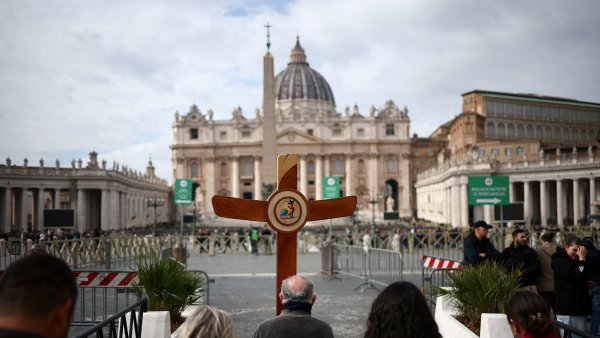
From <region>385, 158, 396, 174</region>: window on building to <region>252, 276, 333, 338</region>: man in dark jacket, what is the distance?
90019 mm

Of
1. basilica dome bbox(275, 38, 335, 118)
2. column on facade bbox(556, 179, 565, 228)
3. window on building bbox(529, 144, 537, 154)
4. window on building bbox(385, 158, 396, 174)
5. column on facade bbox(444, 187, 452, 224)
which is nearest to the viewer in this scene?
column on facade bbox(556, 179, 565, 228)

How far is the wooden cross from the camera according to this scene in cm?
746

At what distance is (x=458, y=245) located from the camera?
95.9 ft

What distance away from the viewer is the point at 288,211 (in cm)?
748

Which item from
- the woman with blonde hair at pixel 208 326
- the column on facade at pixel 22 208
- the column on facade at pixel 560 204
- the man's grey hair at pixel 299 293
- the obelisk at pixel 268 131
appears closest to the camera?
the woman with blonde hair at pixel 208 326

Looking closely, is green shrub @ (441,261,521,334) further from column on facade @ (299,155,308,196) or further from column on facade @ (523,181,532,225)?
column on facade @ (299,155,308,196)

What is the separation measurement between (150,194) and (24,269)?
3042 inches

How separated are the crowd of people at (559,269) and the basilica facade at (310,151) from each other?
8207 cm

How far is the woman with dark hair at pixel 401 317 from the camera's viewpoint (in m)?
3.41

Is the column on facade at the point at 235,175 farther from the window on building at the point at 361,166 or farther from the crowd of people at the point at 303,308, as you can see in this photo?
the crowd of people at the point at 303,308

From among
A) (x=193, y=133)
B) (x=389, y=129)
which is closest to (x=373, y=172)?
(x=389, y=129)

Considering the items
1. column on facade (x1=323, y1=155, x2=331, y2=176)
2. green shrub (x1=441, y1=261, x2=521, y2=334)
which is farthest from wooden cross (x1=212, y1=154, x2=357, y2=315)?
column on facade (x1=323, y1=155, x2=331, y2=176)

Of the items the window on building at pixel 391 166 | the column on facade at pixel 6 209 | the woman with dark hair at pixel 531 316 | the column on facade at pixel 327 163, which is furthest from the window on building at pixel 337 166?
the woman with dark hair at pixel 531 316

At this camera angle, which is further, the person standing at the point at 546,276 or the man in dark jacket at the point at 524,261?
the person standing at the point at 546,276
